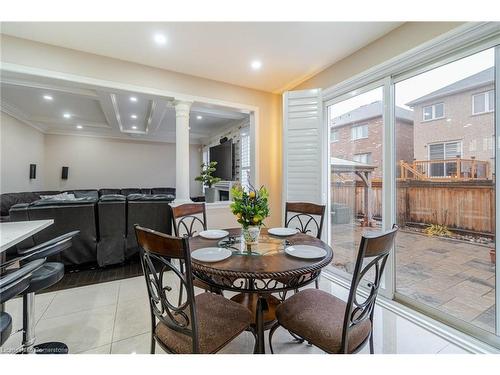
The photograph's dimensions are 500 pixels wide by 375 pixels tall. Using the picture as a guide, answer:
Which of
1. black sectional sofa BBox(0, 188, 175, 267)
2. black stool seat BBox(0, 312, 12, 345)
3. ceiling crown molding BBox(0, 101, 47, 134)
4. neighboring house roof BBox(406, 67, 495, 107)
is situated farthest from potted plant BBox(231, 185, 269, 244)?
ceiling crown molding BBox(0, 101, 47, 134)

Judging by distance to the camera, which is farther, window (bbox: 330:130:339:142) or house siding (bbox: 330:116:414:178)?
window (bbox: 330:130:339:142)

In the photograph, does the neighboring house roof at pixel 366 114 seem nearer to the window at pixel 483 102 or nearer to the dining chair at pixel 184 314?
the window at pixel 483 102

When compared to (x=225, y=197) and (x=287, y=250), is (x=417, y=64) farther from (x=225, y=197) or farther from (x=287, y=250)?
(x=225, y=197)

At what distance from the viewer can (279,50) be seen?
8.84 feet

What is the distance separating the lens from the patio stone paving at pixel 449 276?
1.85m

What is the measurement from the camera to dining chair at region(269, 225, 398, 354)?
114 cm

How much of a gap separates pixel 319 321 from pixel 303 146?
7.67ft

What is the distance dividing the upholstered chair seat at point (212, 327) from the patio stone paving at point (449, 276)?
6.06 feet

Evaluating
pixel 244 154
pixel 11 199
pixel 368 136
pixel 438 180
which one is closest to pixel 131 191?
pixel 11 199

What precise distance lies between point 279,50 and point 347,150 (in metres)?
1.45

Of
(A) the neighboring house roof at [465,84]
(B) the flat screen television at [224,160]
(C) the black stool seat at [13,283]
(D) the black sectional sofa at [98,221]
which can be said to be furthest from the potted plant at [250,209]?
(B) the flat screen television at [224,160]

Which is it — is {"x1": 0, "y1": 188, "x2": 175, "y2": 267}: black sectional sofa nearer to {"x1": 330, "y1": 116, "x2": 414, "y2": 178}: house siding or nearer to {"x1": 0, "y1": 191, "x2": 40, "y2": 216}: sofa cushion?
{"x1": 0, "y1": 191, "x2": 40, "y2": 216}: sofa cushion

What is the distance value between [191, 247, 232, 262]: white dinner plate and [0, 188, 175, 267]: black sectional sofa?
224 centimetres

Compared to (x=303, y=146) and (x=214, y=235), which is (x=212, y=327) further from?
(x=303, y=146)
